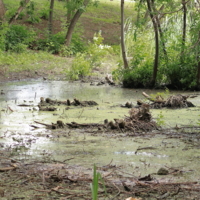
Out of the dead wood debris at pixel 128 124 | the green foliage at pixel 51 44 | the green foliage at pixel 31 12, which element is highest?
the green foliage at pixel 31 12

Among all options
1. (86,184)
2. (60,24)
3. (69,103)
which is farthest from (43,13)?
(86,184)

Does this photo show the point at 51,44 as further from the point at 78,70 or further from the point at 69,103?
the point at 69,103

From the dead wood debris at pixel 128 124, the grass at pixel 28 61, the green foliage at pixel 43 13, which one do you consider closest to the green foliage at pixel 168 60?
the grass at pixel 28 61

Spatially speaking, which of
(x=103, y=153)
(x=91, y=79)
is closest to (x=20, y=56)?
(x=91, y=79)

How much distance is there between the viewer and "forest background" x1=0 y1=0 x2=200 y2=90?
36.4 ft

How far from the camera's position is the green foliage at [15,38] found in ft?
64.3

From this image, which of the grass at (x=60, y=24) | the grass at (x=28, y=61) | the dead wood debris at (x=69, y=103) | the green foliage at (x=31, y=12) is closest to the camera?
the dead wood debris at (x=69, y=103)

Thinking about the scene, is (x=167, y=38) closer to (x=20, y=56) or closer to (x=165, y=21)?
(x=165, y=21)

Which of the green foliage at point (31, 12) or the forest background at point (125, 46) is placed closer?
the forest background at point (125, 46)

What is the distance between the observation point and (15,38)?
2166cm

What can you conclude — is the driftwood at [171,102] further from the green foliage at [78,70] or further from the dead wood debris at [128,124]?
the green foliage at [78,70]

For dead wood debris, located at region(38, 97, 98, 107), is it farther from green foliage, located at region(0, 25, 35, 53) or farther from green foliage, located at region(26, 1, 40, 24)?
green foliage, located at region(26, 1, 40, 24)

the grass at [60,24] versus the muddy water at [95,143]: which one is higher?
the grass at [60,24]

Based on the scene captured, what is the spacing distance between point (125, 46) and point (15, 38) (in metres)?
9.26
